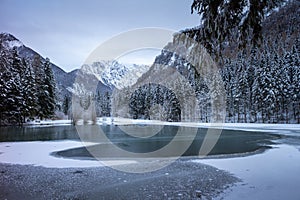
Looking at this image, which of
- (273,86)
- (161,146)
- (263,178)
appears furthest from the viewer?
(273,86)

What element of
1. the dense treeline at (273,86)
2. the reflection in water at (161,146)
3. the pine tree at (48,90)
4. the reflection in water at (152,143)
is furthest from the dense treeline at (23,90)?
the dense treeline at (273,86)

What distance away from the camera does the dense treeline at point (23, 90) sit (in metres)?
35.8

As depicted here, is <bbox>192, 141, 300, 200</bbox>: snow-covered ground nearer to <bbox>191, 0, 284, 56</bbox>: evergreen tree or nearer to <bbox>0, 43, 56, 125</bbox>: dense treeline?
<bbox>191, 0, 284, 56</bbox>: evergreen tree

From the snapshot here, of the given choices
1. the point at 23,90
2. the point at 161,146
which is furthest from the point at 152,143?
the point at 23,90

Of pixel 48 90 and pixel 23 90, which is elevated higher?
pixel 48 90

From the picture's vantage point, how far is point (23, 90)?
3825cm

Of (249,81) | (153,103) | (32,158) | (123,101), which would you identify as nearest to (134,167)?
(32,158)

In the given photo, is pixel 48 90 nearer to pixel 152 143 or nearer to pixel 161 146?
pixel 152 143

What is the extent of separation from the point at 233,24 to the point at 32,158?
1069 cm

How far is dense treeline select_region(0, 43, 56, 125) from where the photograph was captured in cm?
3575

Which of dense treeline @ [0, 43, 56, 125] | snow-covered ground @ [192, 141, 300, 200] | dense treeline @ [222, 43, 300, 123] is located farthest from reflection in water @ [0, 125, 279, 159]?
dense treeline @ [222, 43, 300, 123]

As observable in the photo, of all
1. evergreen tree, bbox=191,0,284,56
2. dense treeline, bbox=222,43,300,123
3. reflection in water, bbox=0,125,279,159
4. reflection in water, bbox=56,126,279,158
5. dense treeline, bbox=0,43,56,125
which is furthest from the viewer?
dense treeline, bbox=222,43,300,123

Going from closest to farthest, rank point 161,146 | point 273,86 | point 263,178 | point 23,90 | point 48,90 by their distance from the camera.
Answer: point 263,178
point 161,146
point 23,90
point 273,86
point 48,90

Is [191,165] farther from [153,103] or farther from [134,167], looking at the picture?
[153,103]
